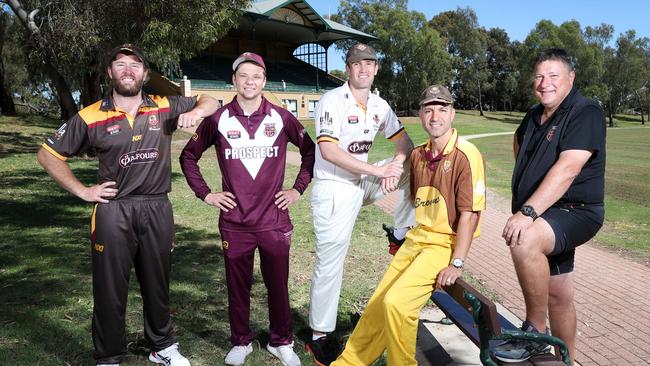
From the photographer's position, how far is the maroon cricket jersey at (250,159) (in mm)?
3744

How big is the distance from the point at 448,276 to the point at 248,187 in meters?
1.55

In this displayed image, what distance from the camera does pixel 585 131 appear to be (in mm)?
3010

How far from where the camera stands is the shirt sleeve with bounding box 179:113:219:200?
383 centimetres

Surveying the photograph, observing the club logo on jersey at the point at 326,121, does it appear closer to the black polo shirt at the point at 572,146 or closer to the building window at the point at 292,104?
the black polo shirt at the point at 572,146

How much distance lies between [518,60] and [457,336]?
74.1 meters

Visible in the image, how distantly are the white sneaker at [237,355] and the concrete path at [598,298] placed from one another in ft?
4.91

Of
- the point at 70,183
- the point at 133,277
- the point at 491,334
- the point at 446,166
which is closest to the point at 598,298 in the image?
the point at 446,166

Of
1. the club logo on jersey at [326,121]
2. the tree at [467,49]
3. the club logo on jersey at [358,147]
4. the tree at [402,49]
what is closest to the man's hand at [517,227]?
the club logo on jersey at [358,147]

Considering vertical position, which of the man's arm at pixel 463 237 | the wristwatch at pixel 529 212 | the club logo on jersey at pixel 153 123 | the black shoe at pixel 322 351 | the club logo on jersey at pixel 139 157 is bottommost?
the black shoe at pixel 322 351

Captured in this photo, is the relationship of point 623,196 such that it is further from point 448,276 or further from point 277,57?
point 277,57

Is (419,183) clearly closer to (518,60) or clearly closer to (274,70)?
(274,70)

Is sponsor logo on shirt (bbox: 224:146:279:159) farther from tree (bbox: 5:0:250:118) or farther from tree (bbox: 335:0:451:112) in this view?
tree (bbox: 335:0:451:112)

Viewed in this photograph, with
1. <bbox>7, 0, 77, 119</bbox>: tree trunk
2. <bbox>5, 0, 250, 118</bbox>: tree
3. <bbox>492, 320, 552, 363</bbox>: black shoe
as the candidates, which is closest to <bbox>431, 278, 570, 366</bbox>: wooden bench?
<bbox>492, 320, 552, 363</bbox>: black shoe

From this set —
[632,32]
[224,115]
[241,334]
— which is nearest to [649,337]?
[241,334]
